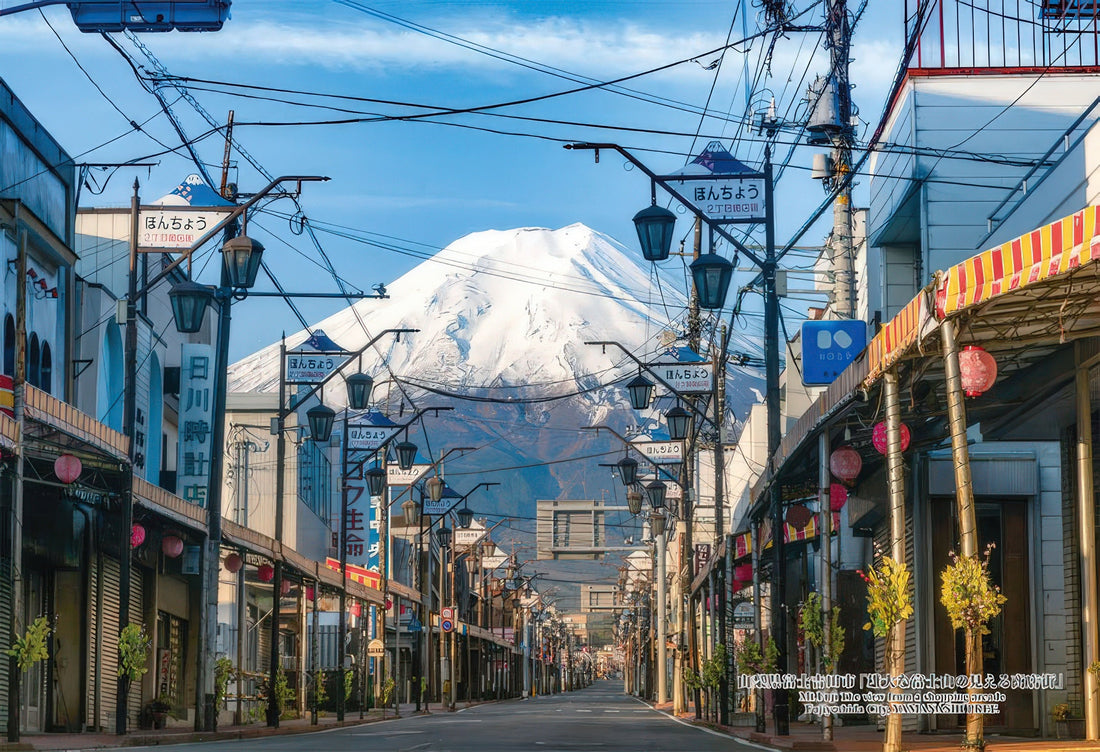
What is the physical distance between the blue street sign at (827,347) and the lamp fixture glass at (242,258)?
9.60 meters

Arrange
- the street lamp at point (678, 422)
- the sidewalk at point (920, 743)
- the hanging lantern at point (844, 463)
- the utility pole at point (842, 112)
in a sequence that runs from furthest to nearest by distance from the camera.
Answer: the street lamp at point (678, 422) → the utility pole at point (842, 112) → the hanging lantern at point (844, 463) → the sidewalk at point (920, 743)

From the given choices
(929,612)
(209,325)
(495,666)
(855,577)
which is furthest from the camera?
(495,666)

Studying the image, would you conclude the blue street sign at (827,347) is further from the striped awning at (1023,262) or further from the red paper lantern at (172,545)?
the red paper lantern at (172,545)

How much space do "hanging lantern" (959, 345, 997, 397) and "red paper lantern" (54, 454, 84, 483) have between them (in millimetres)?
14674

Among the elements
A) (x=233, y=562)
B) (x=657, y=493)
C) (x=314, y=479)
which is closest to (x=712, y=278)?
(x=233, y=562)

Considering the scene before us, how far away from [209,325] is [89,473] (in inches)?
933

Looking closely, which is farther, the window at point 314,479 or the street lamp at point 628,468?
the window at point 314,479

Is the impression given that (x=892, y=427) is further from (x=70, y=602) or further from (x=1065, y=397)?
(x=70, y=602)

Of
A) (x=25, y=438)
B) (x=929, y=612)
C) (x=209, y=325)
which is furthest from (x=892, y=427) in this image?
(x=209, y=325)

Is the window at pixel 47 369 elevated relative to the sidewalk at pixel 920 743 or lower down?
elevated

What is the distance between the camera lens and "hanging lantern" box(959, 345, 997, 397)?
16438mm

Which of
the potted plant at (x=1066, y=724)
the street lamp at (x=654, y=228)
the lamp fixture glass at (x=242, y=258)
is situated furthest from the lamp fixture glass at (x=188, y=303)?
the potted plant at (x=1066, y=724)

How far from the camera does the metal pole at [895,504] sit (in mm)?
18391

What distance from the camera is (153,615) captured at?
125ft
